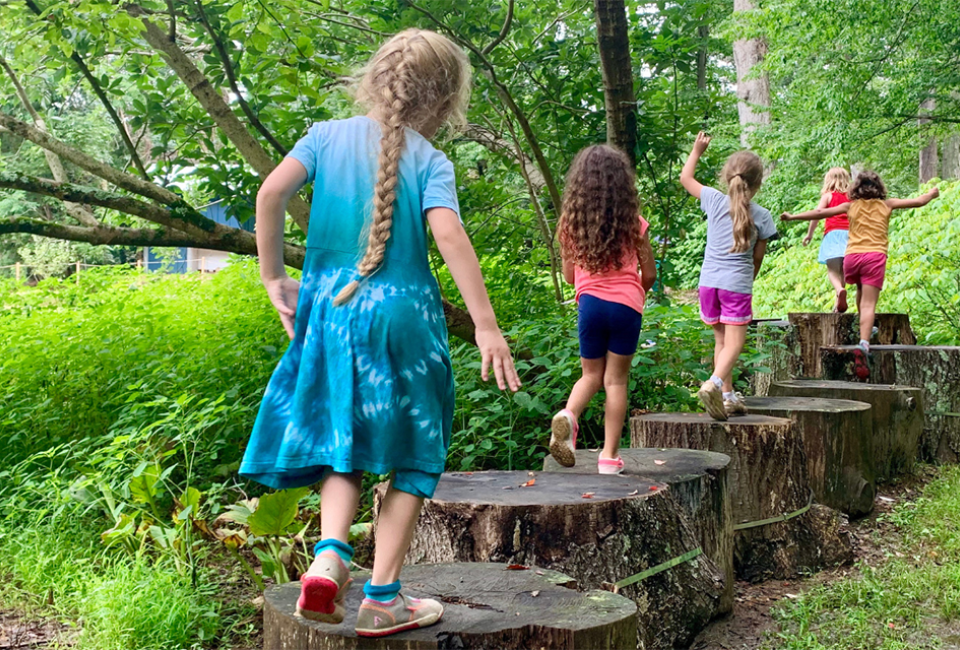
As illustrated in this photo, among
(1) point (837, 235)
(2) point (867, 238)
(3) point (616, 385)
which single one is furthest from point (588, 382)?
(1) point (837, 235)

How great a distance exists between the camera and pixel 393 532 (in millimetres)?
2328

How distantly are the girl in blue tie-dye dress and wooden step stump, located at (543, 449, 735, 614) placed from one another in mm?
1680

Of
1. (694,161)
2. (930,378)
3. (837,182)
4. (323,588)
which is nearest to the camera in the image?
(323,588)

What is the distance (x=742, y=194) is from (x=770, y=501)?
6.13ft

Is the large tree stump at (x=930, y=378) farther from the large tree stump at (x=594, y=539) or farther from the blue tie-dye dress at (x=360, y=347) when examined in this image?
the blue tie-dye dress at (x=360, y=347)

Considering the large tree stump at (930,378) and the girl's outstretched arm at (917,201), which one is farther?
the girl's outstretched arm at (917,201)

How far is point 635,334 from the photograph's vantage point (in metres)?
4.42

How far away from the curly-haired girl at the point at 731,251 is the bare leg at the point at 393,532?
334 cm

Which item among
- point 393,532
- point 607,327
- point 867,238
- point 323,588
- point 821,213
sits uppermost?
point 821,213

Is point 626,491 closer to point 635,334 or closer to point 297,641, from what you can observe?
point 635,334

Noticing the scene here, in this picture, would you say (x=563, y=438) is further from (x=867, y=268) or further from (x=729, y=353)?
(x=867, y=268)

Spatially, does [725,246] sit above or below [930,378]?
above

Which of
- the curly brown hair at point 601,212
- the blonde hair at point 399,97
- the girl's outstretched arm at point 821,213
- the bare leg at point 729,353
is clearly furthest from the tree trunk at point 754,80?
the blonde hair at point 399,97

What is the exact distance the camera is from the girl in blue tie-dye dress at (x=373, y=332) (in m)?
2.29
